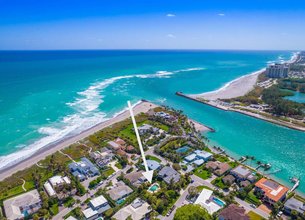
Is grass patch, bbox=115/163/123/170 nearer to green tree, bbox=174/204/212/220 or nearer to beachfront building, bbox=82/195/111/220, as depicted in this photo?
beachfront building, bbox=82/195/111/220

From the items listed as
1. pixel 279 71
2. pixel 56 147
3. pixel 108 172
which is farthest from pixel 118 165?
pixel 279 71

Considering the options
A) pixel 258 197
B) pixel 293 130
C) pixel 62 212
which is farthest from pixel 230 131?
pixel 62 212

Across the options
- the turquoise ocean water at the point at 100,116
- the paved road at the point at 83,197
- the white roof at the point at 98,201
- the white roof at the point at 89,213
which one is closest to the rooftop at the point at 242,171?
the turquoise ocean water at the point at 100,116

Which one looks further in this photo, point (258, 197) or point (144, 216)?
point (258, 197)

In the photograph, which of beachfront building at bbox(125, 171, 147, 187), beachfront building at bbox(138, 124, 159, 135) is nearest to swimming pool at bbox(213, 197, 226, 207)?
beachfront building at bbox(125, 171, 147, 187)

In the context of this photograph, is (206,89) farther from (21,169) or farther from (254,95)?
(21,169)

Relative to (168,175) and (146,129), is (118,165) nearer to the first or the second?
(168,175)
